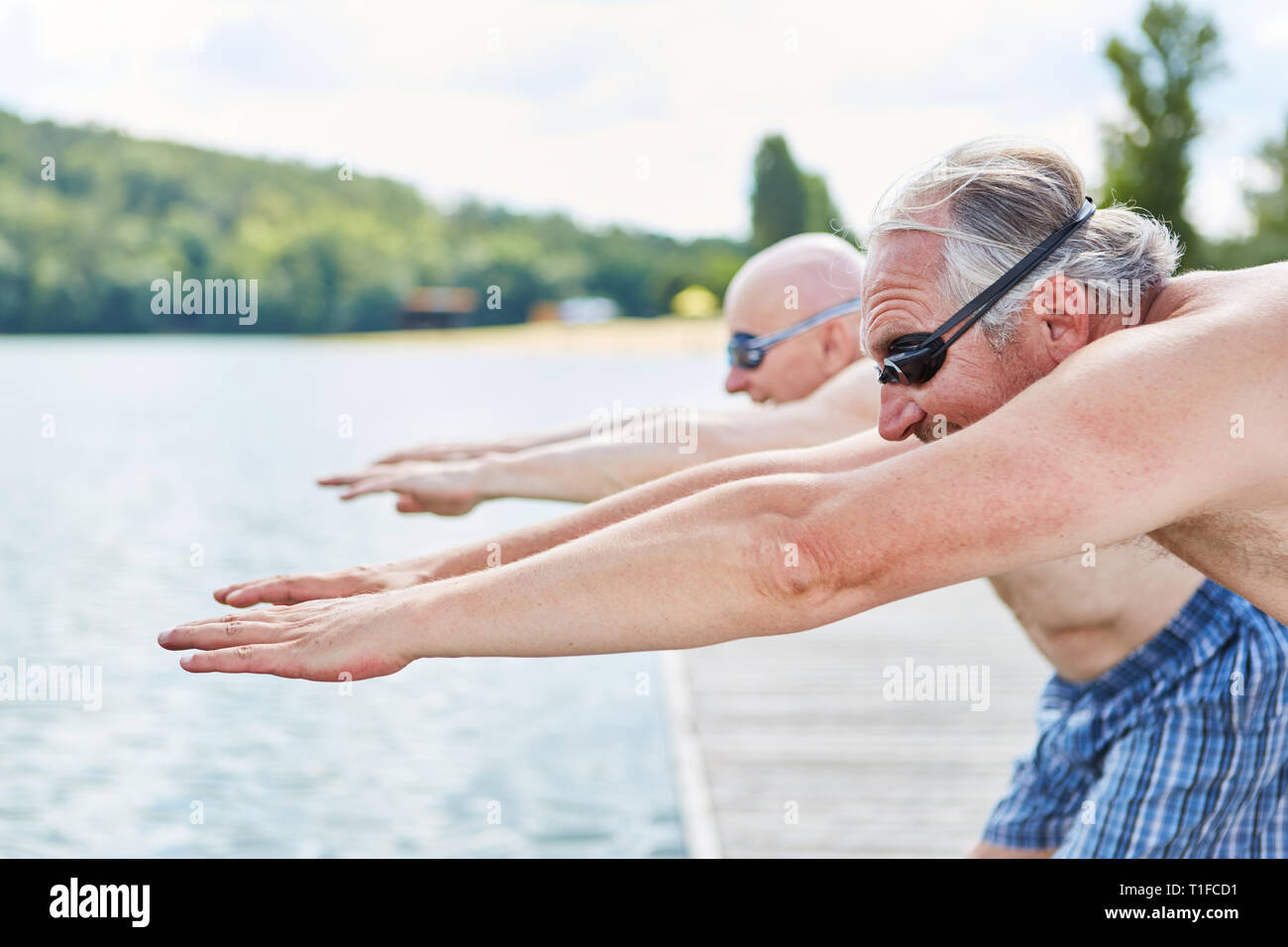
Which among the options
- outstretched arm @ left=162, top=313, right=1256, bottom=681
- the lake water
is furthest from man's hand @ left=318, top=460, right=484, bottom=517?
the lake water

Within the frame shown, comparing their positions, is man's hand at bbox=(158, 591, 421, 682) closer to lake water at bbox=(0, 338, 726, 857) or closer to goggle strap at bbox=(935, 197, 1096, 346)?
goggle strap at bbox=(935, 197, 1096, 346)

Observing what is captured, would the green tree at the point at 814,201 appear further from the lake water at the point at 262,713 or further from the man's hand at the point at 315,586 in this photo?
the man's hand at the point at 315,586

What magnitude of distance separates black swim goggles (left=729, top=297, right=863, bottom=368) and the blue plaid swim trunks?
109cm

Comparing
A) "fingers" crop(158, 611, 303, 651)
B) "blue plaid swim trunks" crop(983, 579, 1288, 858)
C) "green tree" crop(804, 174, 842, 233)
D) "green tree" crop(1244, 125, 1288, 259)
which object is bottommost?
"blue plaid swim trunks" crop(983, 579, 1288, 858)

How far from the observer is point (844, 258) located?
3.47 meters

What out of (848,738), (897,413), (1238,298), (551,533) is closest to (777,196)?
(848,738)

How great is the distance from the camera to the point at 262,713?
14.6 m

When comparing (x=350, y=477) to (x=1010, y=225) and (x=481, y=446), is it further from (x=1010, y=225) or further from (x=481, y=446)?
(x=1010, y=225)

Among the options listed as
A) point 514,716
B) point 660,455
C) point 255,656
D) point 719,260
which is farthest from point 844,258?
point 719,260

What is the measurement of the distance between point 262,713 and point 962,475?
548 inches

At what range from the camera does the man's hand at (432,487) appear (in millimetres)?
2908

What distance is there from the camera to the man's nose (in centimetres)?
199

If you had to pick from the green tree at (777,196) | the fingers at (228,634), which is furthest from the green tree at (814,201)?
the fingers at (228,634)
